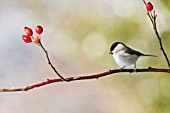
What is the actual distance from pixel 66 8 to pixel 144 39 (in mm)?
1101

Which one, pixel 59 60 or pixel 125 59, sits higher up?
pixel 125 59

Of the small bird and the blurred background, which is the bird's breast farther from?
the blurred background

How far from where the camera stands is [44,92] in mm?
2578

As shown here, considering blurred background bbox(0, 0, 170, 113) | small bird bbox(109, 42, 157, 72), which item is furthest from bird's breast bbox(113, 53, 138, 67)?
blurred background bbox(0, 0, 170, 113)

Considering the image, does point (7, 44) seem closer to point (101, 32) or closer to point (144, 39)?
point (101, 32)

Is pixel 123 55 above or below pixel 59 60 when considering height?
above

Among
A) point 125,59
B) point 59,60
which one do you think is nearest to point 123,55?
point 125,59

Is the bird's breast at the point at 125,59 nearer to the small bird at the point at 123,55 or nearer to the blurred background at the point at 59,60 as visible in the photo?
the small bird at the point at 123,55

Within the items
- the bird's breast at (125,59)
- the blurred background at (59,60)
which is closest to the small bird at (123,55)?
the bird's breast at (125,59)

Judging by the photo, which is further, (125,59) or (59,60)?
(59,60)

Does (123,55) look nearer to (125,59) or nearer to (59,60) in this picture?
(125,59)

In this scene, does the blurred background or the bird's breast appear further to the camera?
the blurred background

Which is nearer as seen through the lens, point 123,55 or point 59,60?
point 123,55

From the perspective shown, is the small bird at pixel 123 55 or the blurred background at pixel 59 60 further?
the blurred background at pixel 59 60
